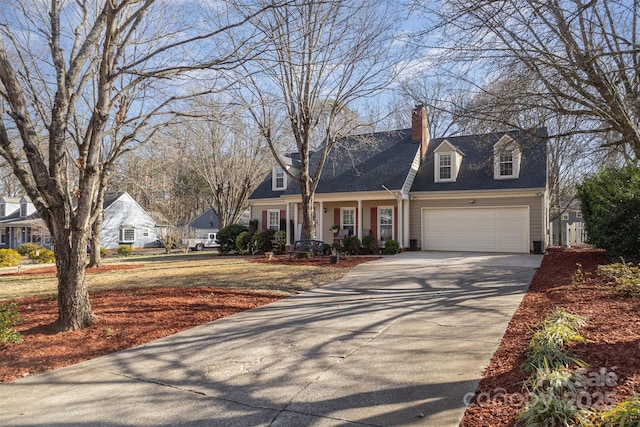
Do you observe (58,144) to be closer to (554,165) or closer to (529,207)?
(529,207)

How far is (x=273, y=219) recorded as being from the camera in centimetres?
2409

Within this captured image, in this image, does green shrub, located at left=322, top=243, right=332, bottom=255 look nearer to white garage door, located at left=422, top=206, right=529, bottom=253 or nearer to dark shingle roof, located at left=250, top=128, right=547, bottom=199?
dark shingle roof, located at left=250, top=128, right=547, bottom=199

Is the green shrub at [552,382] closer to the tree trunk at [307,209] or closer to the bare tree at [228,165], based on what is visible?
the tree trunk at [307,209]

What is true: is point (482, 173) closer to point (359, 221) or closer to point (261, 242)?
point (359, 221)

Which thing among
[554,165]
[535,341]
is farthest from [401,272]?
[554,165]

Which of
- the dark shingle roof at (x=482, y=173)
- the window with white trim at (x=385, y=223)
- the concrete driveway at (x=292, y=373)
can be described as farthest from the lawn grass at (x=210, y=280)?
the dark shingle roof at (x=482, y=173)

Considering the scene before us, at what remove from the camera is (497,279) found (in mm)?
10242

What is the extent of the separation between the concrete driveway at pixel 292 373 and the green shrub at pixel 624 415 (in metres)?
0.98

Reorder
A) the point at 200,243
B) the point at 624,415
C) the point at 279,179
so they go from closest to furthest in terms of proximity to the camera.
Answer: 1. the point at 624,415
2. the point at 279,179
3. the point at 200,243

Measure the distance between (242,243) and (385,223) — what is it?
7234 millimetres

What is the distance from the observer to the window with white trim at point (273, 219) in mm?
23913

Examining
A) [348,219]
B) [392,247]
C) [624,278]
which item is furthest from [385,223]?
[624,278]

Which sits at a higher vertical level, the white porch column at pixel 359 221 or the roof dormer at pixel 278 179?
the roof dormer at pixel 278 179

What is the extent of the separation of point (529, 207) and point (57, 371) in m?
17.1
